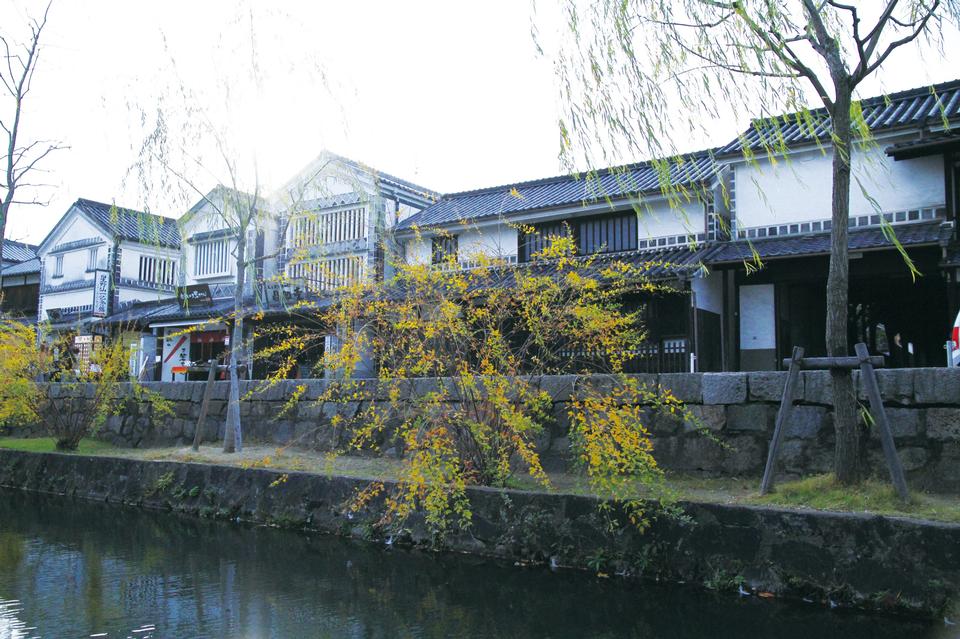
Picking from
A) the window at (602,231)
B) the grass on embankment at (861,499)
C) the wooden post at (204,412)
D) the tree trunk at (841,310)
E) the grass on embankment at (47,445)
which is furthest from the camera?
the window at (602,231)

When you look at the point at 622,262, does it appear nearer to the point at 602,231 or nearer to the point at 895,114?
the point at 895,114

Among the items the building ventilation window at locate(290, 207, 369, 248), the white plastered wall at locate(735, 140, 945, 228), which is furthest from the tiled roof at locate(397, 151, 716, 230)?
the building ventilation window at locate(290, 207, 369, 248)

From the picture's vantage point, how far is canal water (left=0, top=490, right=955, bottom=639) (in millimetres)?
6016

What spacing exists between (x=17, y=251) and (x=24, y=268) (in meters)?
6.63

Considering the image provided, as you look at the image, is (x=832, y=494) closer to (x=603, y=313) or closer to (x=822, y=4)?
(x=603, y=313)

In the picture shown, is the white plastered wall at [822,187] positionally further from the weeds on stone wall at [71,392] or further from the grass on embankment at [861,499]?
the weeds on stone wall at [71,392]

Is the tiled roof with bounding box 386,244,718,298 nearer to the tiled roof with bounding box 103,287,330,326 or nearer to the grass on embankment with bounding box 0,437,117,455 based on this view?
the grass on embankment with bounding box 0,437,117,455

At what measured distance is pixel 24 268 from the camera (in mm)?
36125

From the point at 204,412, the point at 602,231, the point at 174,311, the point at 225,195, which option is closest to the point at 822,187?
the point at 602,231

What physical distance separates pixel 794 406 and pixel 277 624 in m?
5.87

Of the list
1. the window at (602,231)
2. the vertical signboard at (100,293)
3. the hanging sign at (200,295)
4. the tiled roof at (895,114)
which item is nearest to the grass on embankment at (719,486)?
the tiled roof at (895,114)

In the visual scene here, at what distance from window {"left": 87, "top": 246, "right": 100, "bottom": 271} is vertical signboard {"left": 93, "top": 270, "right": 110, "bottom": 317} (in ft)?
3.17

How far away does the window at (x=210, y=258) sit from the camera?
27328mm

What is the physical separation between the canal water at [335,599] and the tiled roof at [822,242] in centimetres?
712
